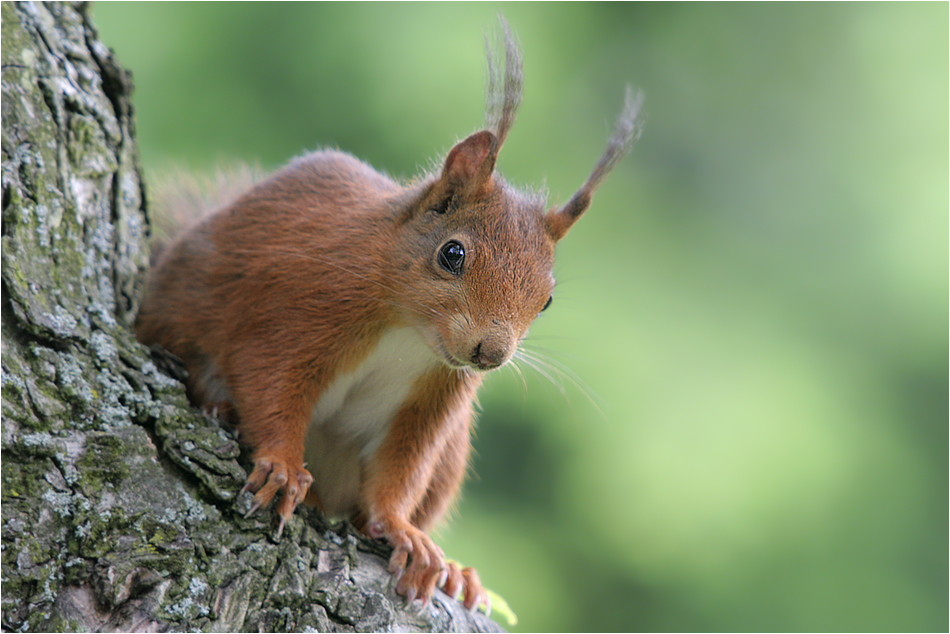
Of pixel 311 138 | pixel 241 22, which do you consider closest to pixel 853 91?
pixel 311 138

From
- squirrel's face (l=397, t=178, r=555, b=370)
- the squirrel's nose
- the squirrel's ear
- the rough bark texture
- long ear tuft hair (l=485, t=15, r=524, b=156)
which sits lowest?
the rough bark texture

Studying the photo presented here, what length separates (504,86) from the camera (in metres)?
2.13

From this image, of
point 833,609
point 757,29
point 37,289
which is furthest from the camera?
point 757,29

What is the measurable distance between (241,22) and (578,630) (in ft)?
9.12

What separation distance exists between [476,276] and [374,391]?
17.9 inches

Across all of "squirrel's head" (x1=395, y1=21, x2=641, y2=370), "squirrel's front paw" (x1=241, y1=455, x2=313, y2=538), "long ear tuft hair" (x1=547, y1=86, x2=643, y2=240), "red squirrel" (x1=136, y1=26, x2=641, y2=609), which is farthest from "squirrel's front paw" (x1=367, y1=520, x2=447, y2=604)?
"long ear tuft hair" (x1=547, y1=86, x2=643, y2=240)

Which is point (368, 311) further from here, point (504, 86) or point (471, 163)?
point (504, 86)

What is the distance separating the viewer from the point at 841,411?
3.77 m

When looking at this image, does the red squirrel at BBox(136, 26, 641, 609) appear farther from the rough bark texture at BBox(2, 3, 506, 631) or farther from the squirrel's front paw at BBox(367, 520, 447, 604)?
the rough bark texture at BBox(2, 3, 506, 631)

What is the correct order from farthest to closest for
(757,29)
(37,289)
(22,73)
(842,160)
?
1. (757,29)
2. (842,160)
3. (22,73)
4. (37,289)

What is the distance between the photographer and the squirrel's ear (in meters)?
2.21

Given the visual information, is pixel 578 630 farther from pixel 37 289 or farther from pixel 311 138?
pixel 37 289

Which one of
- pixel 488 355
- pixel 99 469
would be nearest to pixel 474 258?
pixel 488 355

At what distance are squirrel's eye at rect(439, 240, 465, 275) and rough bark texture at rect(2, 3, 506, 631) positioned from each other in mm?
588
